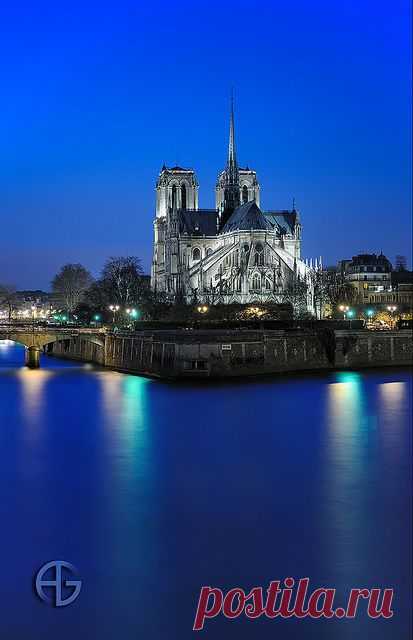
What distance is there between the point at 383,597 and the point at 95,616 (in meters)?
4.76

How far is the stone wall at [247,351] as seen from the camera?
1747 inches

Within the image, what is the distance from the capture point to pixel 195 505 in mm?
20203

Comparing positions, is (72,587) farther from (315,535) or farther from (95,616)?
(315,535)

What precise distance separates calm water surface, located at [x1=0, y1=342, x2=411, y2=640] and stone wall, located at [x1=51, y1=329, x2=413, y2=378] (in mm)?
6466

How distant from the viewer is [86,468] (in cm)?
2434

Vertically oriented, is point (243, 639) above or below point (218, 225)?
below

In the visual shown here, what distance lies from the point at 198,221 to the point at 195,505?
8761 cm

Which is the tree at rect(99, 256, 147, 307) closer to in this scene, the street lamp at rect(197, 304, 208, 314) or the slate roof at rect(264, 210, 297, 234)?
the street lamp at rect(197, 304, 208, 314)

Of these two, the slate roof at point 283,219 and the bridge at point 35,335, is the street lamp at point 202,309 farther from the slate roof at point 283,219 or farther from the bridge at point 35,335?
the slate roof at point 283,219

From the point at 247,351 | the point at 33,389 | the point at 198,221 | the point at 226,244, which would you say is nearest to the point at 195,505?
the point at 33,389

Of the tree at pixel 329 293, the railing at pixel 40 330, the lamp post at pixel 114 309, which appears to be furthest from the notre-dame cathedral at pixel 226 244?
the railing at pixel 40 330

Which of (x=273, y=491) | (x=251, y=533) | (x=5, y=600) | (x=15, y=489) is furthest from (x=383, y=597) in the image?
(x=15, y=489)

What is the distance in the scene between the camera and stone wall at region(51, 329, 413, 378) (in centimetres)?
4438

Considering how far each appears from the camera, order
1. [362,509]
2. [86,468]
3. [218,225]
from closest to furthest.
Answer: [362,509]
[86,468]
[218,225]
